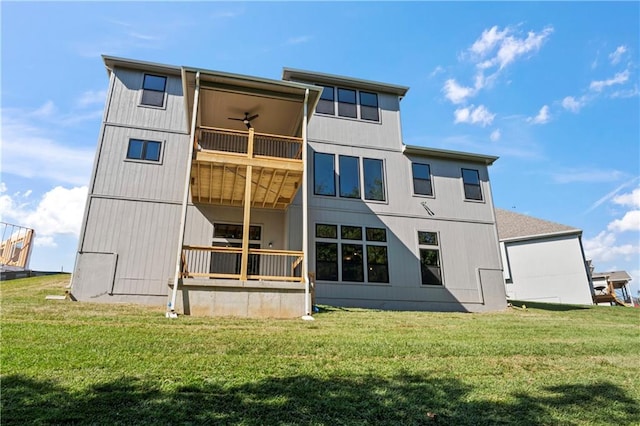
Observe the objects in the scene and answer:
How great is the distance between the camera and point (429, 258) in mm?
12805

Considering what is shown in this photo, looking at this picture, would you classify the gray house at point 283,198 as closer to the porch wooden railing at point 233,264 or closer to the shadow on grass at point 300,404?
the porch wooden railing at point 233,264

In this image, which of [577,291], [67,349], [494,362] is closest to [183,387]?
[67,349]

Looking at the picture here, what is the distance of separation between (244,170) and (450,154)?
8658mm

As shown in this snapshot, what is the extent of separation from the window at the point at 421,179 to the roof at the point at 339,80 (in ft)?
10.4

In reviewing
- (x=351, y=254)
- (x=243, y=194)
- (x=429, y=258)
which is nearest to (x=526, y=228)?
(x=429, y=258)

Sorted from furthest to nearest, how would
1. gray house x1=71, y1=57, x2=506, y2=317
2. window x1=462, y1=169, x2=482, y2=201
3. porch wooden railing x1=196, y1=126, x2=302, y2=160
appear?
window x1=462, y1=169, x2=482, y2=201, porch wooden railing x1=196, y1=126, x2=302, y2=160, gray house x1=71, y1=57, x2=506, y2=317

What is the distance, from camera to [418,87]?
14.2 metres

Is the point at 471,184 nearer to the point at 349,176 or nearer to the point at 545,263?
the point at 349,176

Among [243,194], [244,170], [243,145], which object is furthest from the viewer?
[243,145]

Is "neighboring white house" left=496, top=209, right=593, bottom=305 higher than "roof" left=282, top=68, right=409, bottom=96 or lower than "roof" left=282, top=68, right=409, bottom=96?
lower

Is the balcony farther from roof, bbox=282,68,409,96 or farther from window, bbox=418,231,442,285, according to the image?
window, bbox=418,231,442,285

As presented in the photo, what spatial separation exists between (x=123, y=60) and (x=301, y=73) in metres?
6.11

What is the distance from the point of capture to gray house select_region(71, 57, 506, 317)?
9266 mm

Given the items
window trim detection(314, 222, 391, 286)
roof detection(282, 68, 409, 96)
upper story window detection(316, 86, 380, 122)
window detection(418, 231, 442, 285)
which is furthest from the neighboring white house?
upper story window detection(316, 86, 380, 122)
